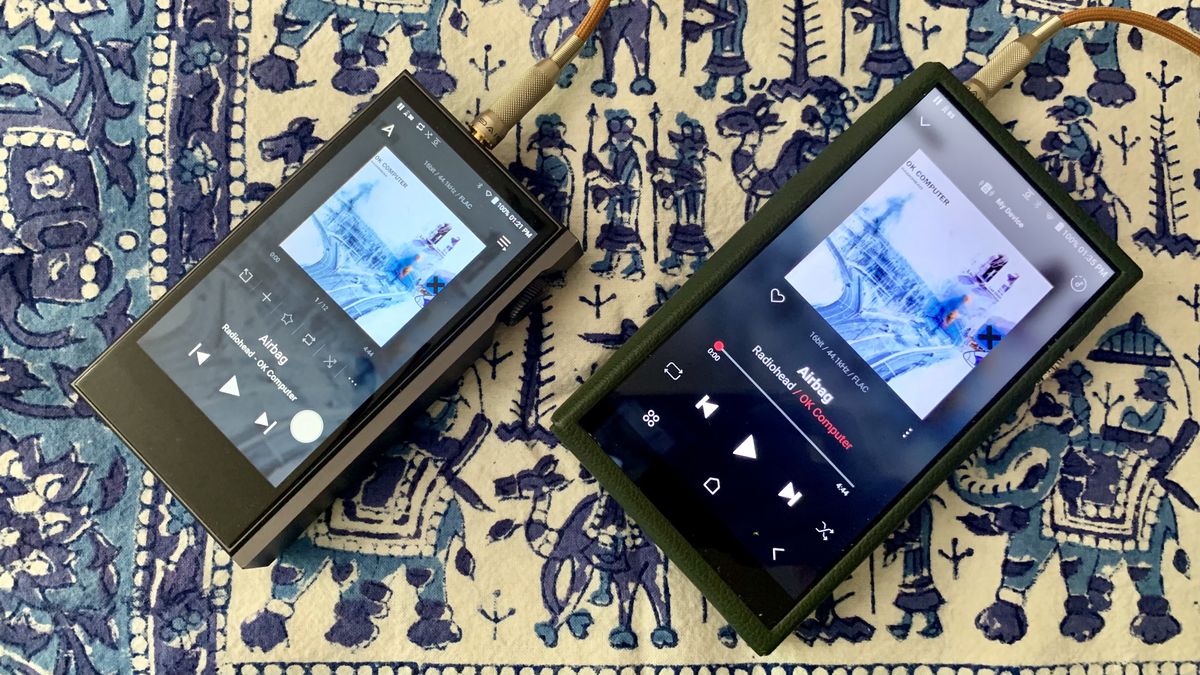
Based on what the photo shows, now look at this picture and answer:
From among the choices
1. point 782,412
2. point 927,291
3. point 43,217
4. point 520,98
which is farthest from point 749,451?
point 43,217

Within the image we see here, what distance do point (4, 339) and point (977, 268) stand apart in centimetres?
59

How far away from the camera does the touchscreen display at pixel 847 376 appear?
1.77 feet

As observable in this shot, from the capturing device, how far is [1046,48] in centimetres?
61

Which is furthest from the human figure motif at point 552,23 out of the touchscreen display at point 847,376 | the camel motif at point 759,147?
the touchscreen display at point 847,376

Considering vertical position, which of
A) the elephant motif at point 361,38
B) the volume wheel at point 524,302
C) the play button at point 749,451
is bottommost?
the play button at point 749,451

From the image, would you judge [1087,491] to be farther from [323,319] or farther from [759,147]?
[323,319]

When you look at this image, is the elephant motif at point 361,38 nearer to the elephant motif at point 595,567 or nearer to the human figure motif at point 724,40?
the human figure motif at point 724,40

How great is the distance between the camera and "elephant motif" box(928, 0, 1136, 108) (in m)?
0.61

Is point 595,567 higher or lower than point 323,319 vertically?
lower

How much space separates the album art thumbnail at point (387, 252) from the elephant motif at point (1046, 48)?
0.34m

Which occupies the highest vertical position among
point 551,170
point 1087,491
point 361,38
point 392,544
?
point 361,38

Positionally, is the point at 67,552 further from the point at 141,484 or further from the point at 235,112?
the point at 235,112

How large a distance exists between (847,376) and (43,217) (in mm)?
505

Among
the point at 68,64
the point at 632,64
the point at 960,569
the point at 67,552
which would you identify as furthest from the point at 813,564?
the point at 68,64
